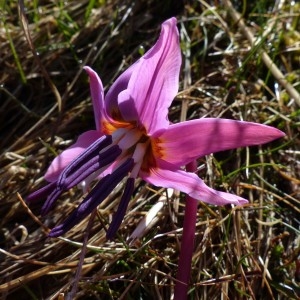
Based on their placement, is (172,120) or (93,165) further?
(172,120)

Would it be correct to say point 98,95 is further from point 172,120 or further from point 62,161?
point 172,120

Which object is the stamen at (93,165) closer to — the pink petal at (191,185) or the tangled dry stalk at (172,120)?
the pink petal at (191,185)

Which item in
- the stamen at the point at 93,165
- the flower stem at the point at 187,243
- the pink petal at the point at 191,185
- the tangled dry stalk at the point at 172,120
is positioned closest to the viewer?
the pink petal at the point at 191,185

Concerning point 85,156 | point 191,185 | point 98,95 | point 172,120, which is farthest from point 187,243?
point 172,120

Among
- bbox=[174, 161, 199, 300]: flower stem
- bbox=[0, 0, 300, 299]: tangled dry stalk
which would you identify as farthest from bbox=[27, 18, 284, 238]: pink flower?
bbox=[0, 0, 300, 299]: tangled dry stalk

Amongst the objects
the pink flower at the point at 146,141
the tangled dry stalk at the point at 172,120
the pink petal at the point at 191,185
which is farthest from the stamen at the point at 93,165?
the tangled dry stalk at the point at 172,120

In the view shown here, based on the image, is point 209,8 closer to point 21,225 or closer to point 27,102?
point 27,102
